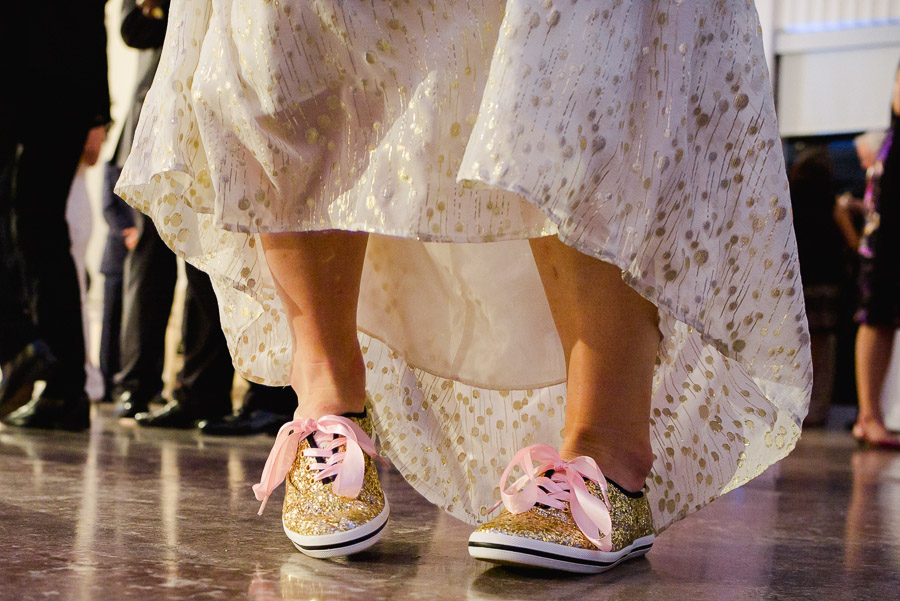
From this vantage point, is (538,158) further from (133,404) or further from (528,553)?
(133,404)

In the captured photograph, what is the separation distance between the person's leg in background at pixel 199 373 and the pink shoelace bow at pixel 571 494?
4.69 feet

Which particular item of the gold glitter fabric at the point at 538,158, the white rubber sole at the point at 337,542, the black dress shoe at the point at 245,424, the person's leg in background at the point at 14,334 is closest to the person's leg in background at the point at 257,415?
the black dress shoe at the point at 245,424

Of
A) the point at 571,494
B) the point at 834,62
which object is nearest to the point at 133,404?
the point at 571,494

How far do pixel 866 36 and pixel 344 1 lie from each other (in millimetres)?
4527

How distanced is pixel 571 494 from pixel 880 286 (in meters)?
2.20

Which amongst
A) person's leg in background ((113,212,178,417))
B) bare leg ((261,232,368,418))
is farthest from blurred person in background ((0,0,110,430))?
bare leg ((261,232,368,418))

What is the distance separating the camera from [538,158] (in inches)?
29.5

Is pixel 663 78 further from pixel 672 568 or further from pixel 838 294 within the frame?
pixel 838 294

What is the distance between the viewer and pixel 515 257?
1108 millimetres

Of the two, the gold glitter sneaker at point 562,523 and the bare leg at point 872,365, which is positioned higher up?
the gold glitter sneaker at point 562,523

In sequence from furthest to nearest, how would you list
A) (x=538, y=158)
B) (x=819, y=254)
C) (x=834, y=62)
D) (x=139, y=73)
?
(x=834, y=62)
(x=819, y=254)
(x=139, y=73)
(x=538, y=158)

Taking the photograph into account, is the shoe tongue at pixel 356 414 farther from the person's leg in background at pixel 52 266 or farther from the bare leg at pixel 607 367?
the person's leg in background at pixel 52 266

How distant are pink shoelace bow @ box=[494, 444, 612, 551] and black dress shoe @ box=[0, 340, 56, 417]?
146cm

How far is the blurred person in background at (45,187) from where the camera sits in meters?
1.93
